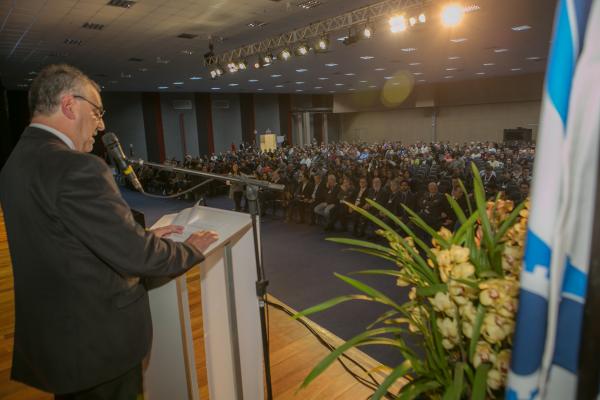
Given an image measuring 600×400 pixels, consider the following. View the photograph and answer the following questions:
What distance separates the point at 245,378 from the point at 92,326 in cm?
79

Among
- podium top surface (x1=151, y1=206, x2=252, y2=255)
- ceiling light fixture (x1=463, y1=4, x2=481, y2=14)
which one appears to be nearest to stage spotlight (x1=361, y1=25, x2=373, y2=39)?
ceiling light fixture (x1=463, y1=4, x2=481, y2=14)

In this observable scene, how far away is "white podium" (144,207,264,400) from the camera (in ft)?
5.49

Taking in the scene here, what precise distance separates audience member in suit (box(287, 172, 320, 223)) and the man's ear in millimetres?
6565

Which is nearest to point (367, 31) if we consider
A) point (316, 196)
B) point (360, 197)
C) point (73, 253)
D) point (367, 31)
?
point (367, 31)

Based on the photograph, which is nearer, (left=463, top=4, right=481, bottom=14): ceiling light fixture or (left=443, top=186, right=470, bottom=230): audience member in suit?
(left=443, top=186, right=470, bottom=230): audience member in suit

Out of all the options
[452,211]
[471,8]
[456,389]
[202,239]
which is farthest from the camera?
[471,8]

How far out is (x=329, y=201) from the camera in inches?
295

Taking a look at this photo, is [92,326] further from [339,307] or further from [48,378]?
[339,307]

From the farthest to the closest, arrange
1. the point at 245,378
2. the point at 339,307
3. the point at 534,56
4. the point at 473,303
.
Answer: the point at 534,56 → the point at 339,307 → the point at 245,378 → the point at 473,303

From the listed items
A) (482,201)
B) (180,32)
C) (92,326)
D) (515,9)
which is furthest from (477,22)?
(92,326)

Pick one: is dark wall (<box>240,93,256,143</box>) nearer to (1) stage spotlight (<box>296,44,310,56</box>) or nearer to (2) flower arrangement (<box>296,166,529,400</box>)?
(1) stage spotlight (<box>296,44,310,56</box>)

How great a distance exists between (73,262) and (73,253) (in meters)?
0.03

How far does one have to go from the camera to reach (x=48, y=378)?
1401 mm

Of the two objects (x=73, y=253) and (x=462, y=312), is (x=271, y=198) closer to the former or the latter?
(x=73, y=253)
